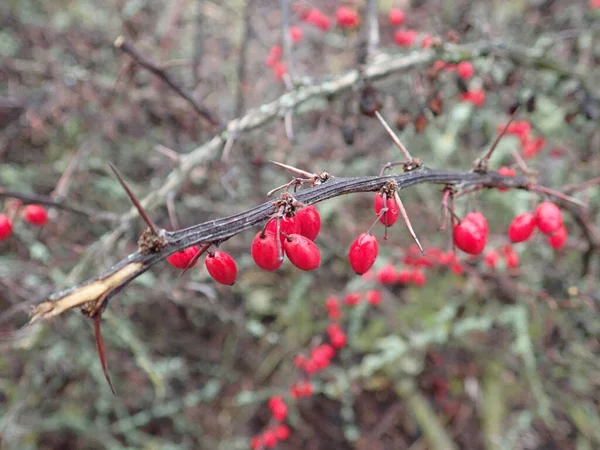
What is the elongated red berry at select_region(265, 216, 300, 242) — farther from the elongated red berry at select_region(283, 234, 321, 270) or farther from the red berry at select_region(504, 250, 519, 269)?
the red berry at select_region(504, 250, 519, 269)

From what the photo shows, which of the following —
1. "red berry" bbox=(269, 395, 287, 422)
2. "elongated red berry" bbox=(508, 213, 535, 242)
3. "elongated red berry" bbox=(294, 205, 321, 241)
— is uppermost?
"red berry" bbox=(269, 395, 287, 422)

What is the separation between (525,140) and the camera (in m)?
3.95

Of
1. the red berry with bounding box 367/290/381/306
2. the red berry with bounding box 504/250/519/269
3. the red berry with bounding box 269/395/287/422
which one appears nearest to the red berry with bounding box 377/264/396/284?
the red berry with bounding box 367/290/381/306

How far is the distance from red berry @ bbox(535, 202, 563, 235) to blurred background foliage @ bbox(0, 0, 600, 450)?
184 centimetres

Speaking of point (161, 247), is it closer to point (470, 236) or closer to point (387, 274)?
point (470, 236)

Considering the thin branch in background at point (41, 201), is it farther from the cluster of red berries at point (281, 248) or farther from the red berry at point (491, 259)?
the red berry at point (491, 259)

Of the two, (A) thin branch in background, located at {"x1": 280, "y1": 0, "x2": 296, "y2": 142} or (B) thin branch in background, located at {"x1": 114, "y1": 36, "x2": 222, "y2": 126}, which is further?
(A) thin branch in background, located at {"x1": 280, "y1": 0, "x2": 296, "y2": 142}

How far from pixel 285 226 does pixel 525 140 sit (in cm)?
350

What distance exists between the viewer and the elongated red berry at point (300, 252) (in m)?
1.13

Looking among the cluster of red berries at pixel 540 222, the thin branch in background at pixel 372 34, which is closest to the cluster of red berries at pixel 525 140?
the thin branch in background at pixel 372 34

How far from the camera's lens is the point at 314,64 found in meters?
5.26

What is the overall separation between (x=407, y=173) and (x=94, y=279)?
90 cm

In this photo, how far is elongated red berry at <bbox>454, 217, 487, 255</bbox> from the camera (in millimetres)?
1518

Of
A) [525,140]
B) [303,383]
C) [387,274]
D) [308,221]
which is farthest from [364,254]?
[525,140]
